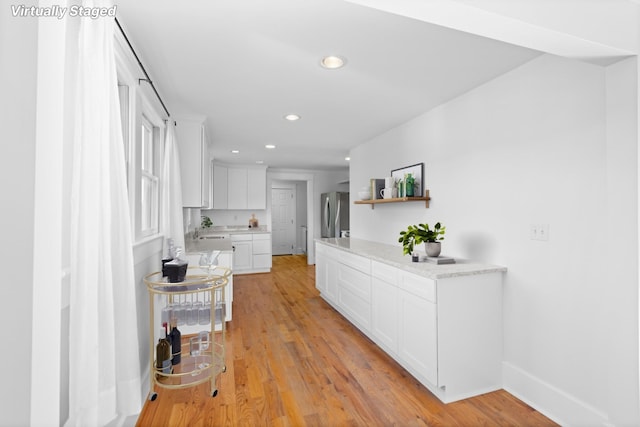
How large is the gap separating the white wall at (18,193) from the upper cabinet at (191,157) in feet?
8.68

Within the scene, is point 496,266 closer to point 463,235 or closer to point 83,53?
point 463,235

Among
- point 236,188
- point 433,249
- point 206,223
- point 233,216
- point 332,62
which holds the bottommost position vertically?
point 433,249

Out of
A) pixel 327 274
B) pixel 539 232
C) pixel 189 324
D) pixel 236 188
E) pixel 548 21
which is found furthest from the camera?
pixel 236 188

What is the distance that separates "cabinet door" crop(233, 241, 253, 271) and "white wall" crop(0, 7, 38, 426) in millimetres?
5449

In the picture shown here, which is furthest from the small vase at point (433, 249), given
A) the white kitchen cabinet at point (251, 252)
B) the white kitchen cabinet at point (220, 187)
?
the white kitchen cabinet at point (220, 187)

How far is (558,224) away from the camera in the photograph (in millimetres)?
1974

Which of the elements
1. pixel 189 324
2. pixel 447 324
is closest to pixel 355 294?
pixel 447 324

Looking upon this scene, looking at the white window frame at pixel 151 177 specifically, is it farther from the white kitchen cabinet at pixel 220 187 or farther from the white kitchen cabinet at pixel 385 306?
the white kitchen cabinet at pixel 220 187

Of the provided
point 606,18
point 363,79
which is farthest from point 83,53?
point 606,18

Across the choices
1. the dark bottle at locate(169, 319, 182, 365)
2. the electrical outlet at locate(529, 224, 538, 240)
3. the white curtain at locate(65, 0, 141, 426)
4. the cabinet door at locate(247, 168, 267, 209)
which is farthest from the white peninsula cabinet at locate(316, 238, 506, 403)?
the cabinet door at locate(247, 168, 267, 209)

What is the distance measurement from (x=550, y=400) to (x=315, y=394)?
4.92 ft

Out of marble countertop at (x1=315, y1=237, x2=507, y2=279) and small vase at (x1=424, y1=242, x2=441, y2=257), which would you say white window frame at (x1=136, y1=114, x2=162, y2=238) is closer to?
marble countertop at (x1=315, y1=237, x2=507, y2=279)

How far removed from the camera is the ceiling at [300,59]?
1.63m

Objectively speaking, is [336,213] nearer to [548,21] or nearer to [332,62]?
[332,62]
